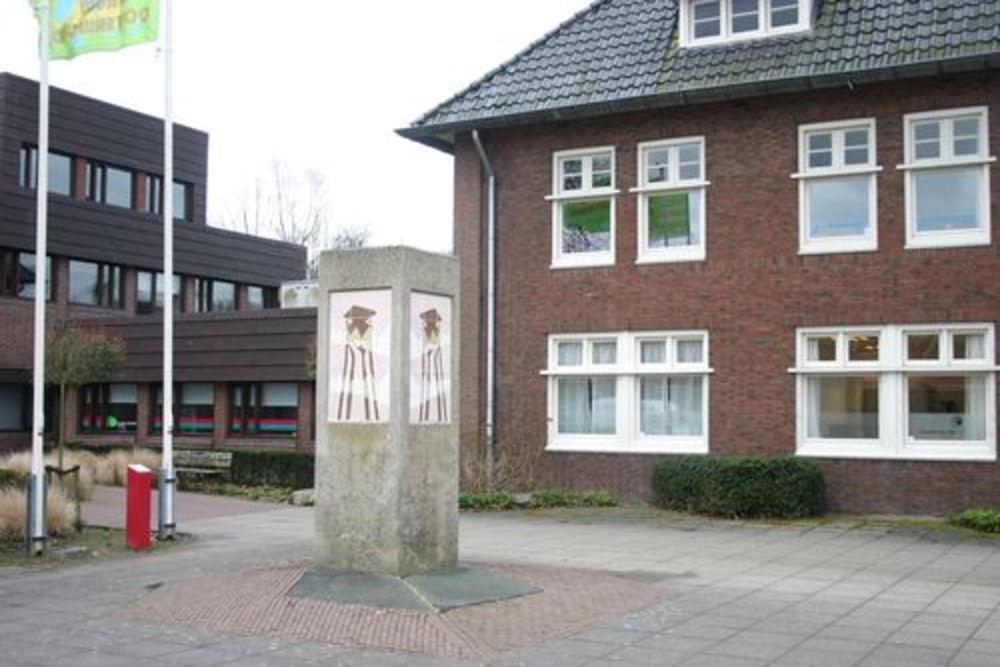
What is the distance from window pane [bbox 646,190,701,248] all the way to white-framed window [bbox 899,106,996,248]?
3548mm

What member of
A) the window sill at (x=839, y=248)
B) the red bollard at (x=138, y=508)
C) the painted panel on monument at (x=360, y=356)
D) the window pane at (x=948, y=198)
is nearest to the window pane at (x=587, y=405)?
the window sill at (x=839, y=248)

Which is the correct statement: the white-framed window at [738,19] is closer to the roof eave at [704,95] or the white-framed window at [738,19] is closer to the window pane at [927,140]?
the roof eave at [704,95]

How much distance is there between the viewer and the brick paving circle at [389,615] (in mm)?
8961

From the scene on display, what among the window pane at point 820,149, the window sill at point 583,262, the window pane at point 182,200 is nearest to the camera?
the window pane at point 820,149

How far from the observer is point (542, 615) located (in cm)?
991

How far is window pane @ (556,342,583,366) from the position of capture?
21.3 metres

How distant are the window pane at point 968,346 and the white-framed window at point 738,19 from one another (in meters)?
5.85

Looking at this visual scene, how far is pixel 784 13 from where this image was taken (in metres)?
20.1

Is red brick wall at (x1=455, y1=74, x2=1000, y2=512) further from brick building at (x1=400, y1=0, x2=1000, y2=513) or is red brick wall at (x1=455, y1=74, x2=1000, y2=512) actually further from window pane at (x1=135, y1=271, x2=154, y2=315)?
window pane at (x1=135, y1=271, x2=154, y2=315)

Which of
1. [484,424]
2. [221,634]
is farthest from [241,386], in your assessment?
[221,634]

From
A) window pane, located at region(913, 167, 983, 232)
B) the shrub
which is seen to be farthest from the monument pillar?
window pane, located at region(913, 167, 983, 232)

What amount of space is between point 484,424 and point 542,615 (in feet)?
39.0

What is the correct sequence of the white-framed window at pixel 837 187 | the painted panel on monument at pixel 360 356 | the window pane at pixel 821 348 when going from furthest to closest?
the window pane at pixel 821 348 < the white-framed window at pixel 837 187 < the painted panel on monument at pixel 360 356

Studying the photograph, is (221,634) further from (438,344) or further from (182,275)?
(182,275)
